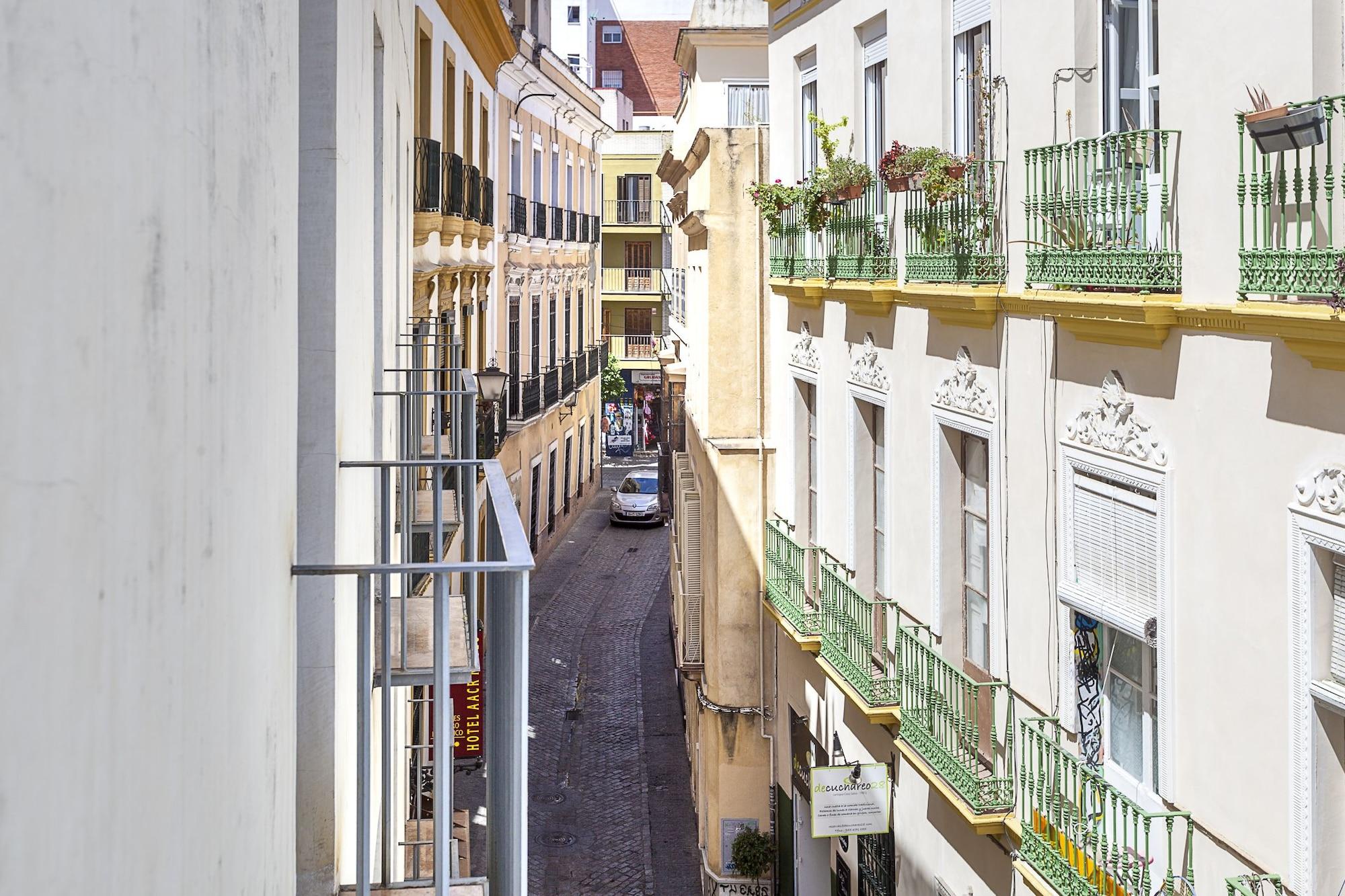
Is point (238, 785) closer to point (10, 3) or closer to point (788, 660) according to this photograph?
point (10, 3)

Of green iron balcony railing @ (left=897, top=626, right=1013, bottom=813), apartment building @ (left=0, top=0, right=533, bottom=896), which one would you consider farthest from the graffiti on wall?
apartment building @ (left=0, top=0, right=533, bottom=896)

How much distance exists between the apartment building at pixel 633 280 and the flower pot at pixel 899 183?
3727 cm

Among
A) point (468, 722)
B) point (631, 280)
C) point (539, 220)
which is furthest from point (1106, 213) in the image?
point (631, 280)

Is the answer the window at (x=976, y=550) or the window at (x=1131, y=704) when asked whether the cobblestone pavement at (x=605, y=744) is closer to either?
the window at (x=976, y=550)

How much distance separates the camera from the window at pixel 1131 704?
321 inches

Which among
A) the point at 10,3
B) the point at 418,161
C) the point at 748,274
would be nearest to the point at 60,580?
the point at 10,3

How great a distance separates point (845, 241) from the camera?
13250 millimetres

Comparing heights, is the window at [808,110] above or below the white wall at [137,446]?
above

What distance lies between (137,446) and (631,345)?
4996 centimetres

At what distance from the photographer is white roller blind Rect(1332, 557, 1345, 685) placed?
6285 millimetres

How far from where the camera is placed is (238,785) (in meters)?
3.36

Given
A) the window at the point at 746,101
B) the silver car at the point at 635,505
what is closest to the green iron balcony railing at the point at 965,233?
the window at the point at 746,101

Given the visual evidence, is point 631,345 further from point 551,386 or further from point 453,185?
point 453,185

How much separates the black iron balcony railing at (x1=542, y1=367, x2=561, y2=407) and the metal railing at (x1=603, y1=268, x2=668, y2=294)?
16867mm
